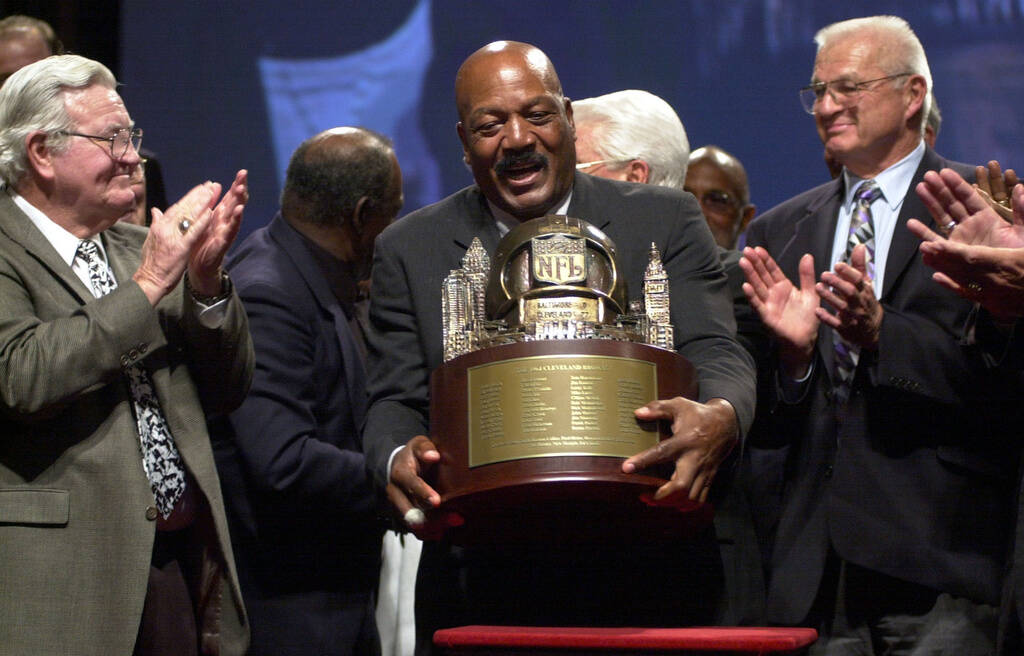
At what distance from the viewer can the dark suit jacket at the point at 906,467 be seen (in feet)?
10.2

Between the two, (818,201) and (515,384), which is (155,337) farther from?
(818,201)

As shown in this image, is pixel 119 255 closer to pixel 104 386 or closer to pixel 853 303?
pixel 104 386

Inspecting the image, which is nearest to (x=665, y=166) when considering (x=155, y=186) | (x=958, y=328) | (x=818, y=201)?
(x=818, y=201)

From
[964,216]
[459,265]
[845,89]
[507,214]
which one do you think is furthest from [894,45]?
[459,265]

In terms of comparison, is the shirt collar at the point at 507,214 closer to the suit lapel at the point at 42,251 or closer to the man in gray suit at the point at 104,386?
the man in gray suit at the point at 104,386

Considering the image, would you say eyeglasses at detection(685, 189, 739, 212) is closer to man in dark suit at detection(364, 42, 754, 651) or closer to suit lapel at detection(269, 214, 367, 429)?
suit lapel at detection(269, 214, 367, 429)

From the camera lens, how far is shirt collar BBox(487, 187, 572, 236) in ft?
9.41

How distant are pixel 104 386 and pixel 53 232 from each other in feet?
1.33

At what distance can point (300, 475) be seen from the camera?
11.9 feet

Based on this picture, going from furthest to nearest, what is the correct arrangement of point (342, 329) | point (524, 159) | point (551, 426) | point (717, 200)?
1. point (717, 200)
2. point (342, 329)
3. point (524, 159)
4. point (551, 426)

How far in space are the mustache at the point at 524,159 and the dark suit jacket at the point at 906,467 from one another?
0.91 meters

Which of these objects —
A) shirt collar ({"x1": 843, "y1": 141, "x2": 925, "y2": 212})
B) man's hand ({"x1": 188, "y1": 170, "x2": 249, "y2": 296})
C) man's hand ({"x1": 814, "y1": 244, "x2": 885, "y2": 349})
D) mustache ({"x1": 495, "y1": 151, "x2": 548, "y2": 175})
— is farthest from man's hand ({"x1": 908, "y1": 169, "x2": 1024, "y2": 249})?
man's hand ({"x1": 188, "y1": 170, "x2": 249, "y2": 296})

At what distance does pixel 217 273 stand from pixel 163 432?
1.25ft

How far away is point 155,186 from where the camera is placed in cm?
489
